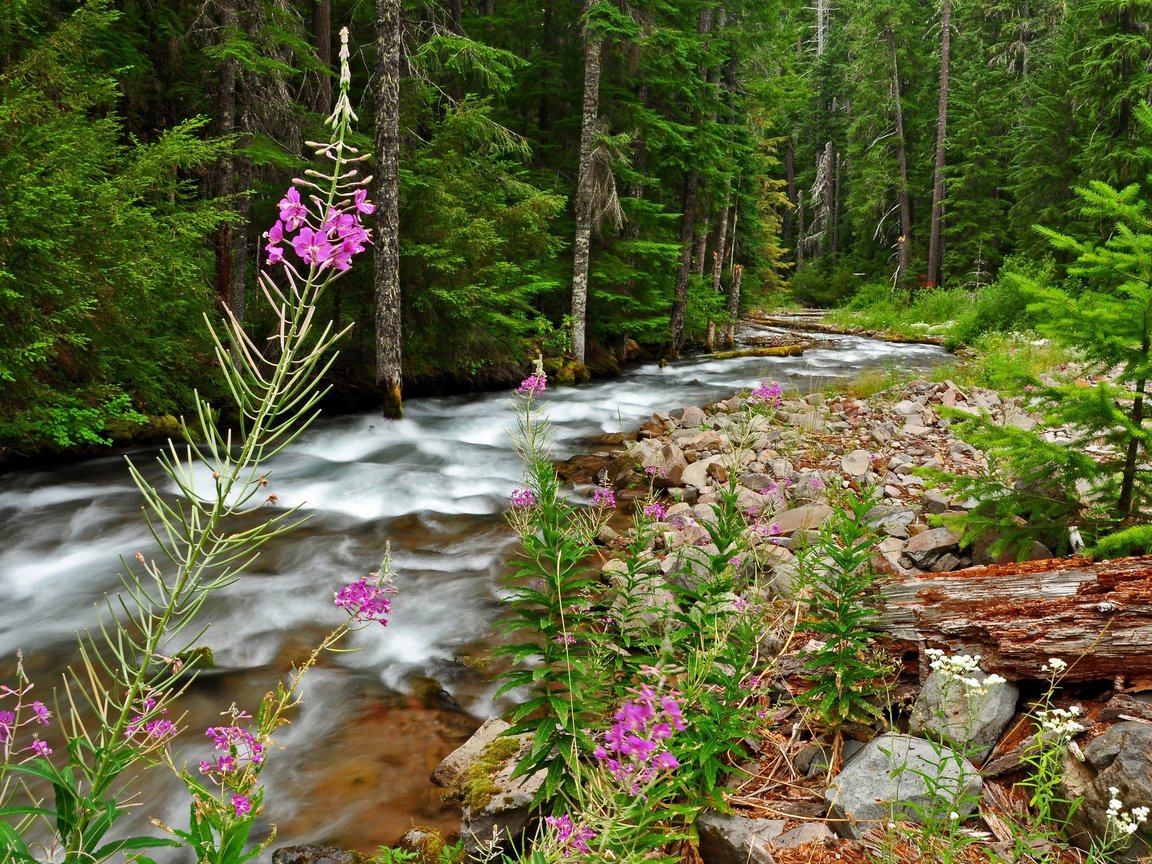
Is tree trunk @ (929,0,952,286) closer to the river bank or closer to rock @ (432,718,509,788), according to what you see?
the river bank

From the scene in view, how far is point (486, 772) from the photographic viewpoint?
11.9 feet

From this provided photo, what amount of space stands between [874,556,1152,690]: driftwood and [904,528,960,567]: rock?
1.52 meters

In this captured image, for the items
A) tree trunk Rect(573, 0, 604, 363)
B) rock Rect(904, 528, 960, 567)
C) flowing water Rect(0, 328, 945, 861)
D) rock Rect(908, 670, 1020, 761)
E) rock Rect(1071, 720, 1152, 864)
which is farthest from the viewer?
tree trunk Rect(573, 0, 604, 363)

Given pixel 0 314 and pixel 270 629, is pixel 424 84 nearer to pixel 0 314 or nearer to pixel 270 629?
pixel 0 314

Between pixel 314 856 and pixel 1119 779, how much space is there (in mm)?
3402

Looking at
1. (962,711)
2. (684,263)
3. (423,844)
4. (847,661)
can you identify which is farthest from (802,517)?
(684,263)

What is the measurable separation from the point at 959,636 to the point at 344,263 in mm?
3089

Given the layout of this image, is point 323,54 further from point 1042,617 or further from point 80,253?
point 1042,617

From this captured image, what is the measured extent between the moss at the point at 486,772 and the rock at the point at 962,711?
77.7 inches

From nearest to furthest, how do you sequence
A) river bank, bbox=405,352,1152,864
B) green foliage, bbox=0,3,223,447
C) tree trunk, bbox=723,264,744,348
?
river bank, bbox=405,352,1152,864 < green foliage, bbox=0,3,223,447 < tree trunk, bbox=723,264,744,348

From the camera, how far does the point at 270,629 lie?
18.3 feet

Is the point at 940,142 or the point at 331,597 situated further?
the point at 940,142

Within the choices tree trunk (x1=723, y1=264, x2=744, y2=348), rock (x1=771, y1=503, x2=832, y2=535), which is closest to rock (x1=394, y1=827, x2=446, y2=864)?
rock (x1=771, y1=503, x2=832, y2=535)

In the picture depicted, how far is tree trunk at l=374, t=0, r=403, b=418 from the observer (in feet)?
33.1
